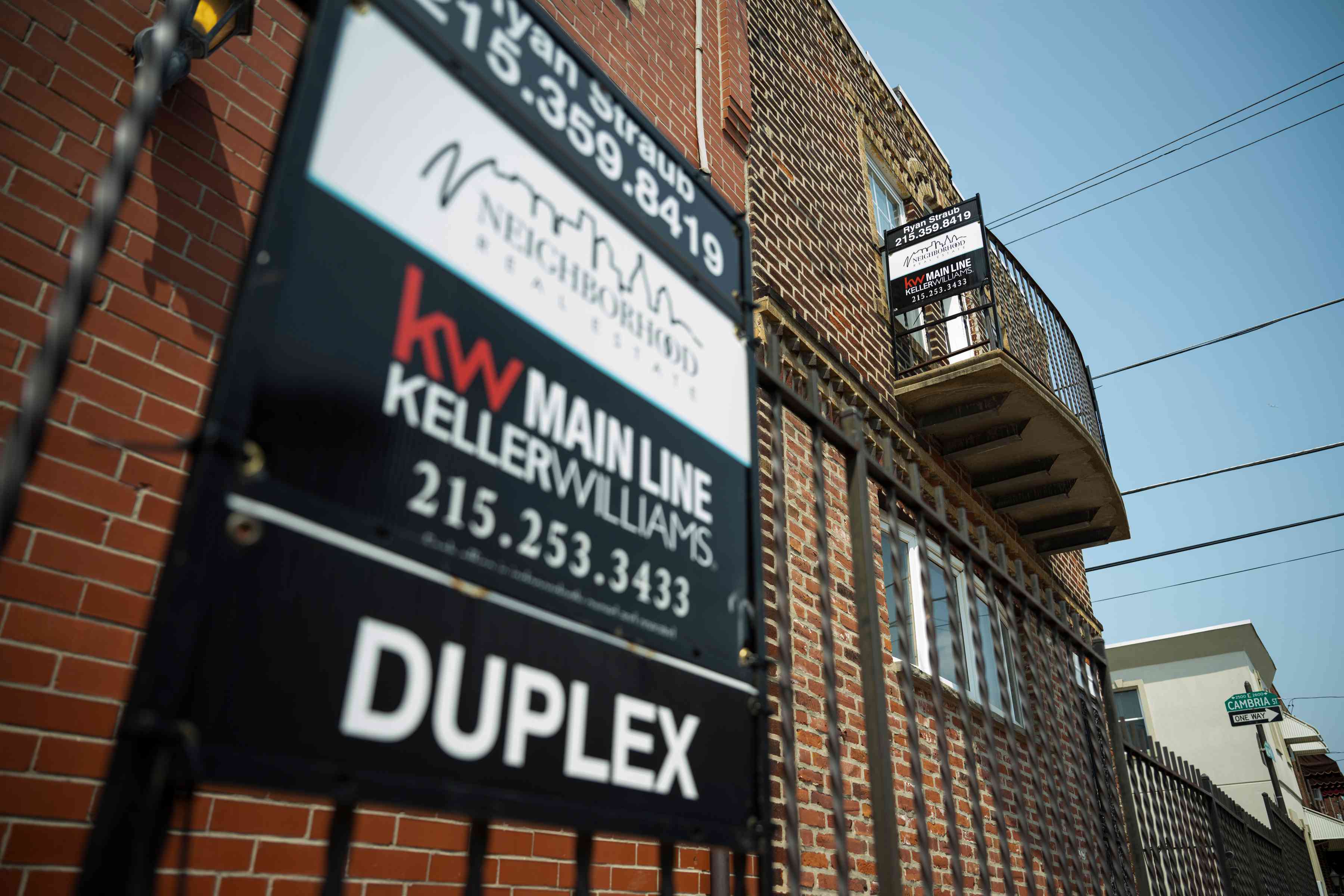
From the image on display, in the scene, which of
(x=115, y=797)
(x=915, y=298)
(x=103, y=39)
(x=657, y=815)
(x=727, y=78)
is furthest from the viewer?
(x=915, y=298)

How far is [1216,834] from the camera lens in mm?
6418

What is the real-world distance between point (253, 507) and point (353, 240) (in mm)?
429

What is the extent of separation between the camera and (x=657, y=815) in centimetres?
146

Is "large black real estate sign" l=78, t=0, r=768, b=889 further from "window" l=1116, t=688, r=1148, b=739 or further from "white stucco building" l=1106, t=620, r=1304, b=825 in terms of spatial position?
"window" l=1116, t=688, r=1148, b=739

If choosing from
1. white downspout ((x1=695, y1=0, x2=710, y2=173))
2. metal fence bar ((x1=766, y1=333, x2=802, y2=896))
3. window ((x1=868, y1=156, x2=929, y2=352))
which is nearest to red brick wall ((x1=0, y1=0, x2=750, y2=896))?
metal fence bar ((x1=766, y1=333, x2=802, y2=896))

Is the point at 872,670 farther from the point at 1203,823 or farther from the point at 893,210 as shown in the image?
the point at 893,210

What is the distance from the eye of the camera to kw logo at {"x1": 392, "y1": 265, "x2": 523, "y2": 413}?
1277 millimetres

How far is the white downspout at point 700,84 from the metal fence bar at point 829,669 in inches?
127

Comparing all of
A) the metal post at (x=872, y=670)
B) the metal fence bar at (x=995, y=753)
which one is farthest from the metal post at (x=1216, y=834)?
the metal post at (x=872, y=670)

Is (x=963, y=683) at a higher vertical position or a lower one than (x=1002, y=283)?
lower

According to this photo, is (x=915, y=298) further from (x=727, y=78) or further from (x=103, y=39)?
(x=103, y=39)

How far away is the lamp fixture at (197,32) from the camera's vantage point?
251 cm

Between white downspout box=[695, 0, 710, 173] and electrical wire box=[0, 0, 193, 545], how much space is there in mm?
4360

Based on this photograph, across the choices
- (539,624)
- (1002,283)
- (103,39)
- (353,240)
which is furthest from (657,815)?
(1002,283)
